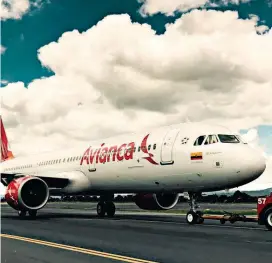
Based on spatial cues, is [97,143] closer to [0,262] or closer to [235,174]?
[235,174]

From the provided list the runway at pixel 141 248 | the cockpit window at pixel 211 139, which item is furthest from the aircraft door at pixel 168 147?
the runway at pixel 141 248

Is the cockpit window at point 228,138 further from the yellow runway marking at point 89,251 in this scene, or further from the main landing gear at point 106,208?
the main landing gear at point 106,208

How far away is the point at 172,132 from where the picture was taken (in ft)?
64.7

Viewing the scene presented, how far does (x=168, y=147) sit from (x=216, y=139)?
98.0 inches

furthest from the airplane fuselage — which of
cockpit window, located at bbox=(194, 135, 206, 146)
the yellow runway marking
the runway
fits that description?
the yellow runway marking

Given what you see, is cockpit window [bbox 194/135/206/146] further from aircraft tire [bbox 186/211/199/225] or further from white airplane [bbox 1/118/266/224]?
aircraft tire [bbox 186/211/199/225]

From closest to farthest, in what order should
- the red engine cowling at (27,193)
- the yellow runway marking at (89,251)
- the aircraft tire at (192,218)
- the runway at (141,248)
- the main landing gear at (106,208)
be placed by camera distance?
1. the yellow runway marking at (89,251)
2. the runway at (141,248)
3. the aircraft tire at (192,218)
4. the red engine cowling at (27,193)
5. the main landing gear at (106,208)

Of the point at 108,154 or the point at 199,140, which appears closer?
the point at 199,140

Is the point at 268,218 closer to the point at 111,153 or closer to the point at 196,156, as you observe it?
the point at 196,156

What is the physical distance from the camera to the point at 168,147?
1908 centimetres

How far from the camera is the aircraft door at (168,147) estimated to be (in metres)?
18.8

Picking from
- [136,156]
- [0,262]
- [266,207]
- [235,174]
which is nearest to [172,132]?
[136,156]

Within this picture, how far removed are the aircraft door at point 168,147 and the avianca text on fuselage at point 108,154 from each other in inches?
97.5

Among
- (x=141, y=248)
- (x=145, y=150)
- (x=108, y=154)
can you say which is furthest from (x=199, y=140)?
(x=141, y=248)
